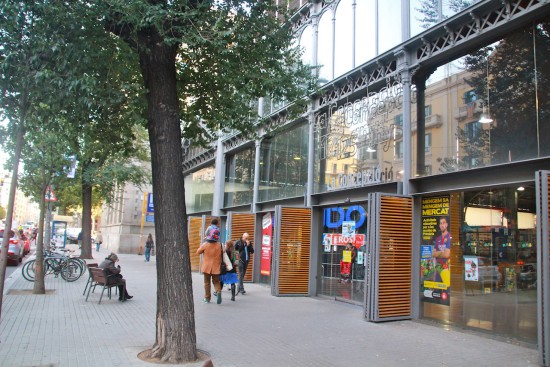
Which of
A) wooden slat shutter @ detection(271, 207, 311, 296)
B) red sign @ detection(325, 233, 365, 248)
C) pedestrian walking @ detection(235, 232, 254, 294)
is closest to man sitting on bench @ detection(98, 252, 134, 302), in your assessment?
pedestrian walking @ detection(235, 232, 254, 294)

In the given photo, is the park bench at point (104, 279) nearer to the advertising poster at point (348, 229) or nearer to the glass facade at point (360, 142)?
the advertising poster at point (348, 229)

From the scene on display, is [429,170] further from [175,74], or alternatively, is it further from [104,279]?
[104,279]

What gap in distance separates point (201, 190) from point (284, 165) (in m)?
10.2

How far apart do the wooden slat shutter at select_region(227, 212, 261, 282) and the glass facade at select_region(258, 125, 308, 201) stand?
0.98 m

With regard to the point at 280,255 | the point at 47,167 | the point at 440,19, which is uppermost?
the point at 440,19

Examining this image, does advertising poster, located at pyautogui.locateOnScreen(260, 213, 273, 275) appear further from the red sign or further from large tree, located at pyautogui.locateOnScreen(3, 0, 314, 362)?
large tree, located at pyautogui.locateOnScreen(3, 0, 314, 362)

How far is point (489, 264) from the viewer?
29.9 ft

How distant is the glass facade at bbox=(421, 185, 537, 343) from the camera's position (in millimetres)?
8344

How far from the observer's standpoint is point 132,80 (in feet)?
31.7

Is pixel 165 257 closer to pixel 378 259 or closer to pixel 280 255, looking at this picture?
pixel 378 259

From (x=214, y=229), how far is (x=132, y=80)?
4.28m

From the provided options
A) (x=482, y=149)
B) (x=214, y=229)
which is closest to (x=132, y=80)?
(x=214, y=229)

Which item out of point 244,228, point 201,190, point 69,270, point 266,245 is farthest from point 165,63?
point 201,190

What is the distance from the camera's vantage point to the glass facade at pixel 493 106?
27.3 feet
